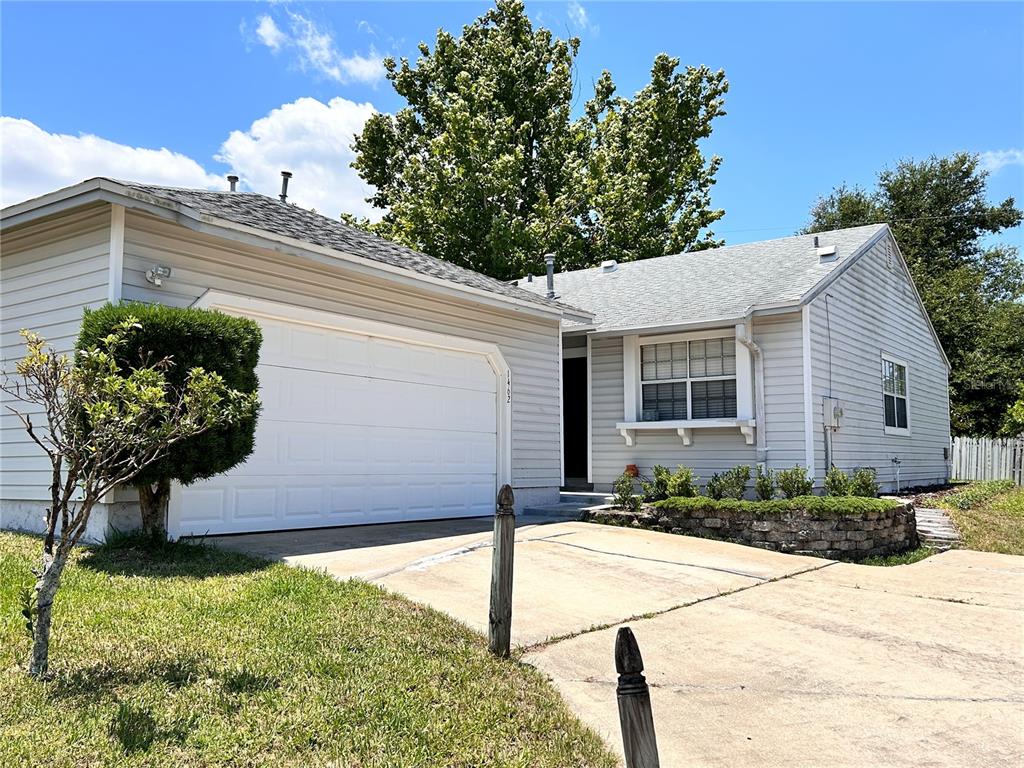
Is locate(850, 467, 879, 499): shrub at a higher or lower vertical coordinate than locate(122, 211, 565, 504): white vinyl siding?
lower

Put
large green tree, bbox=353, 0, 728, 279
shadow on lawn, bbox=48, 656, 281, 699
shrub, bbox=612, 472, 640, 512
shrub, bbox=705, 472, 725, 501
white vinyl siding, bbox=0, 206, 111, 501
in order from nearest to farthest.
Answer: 1. shadow on lawn, bbox=48, 656, 281, 699
2. white vinyl siding, bbox=0, 206, 111, 501
3. shrub, bbox=705, 472, 725, 501
4. shrub, bbox=612, 472, 640, 512
5. large green tree, bbox=353, 0, 728, 279

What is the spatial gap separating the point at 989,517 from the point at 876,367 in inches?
139

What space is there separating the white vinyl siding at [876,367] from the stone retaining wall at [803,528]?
223 centimetres

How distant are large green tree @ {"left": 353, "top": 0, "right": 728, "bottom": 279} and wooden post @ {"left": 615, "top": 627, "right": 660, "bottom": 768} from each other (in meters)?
22.4

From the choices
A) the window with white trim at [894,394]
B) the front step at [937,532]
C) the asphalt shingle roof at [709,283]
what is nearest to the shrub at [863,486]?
the front step at [937,532]

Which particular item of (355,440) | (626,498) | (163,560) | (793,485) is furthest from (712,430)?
(163,560)

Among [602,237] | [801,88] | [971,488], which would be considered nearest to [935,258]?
[602,237]

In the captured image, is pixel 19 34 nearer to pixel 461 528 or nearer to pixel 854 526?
pixel 461 528

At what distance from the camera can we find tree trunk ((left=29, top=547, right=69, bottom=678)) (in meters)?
3.62

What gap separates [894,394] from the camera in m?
15.1

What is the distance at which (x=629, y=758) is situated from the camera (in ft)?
7.80

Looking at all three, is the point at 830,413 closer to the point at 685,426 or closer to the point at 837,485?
the point at 837,485

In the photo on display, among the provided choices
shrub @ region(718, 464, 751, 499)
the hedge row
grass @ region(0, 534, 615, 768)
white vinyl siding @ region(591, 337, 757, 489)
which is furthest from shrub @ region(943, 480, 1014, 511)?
grass @ region(0, 534, 615, 768)

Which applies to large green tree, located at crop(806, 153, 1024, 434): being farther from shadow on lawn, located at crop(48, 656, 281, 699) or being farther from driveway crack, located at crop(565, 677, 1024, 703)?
shadow on lawn, located at crop(48, 656, 281, 699)
